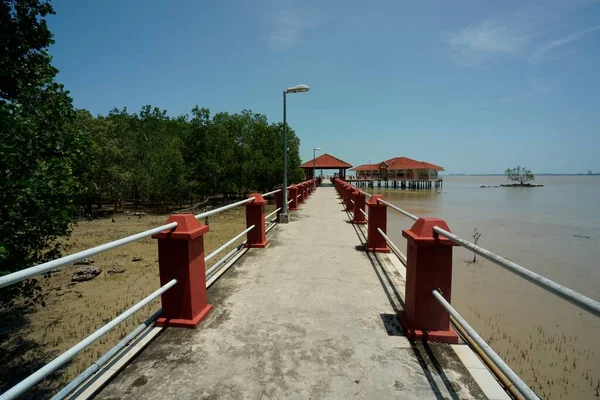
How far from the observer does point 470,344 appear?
9.91 feet

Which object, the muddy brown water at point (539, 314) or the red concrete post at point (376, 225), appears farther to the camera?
the red concrete post at point (376, 225)

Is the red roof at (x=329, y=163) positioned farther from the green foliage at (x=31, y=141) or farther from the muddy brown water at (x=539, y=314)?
the green foliage at (x=31, y=141)

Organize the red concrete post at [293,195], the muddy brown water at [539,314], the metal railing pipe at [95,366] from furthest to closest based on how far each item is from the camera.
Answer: the red concrete post at [293,195] → the muddy brown water at [539,314] → the metal railing pipe at [95,366]

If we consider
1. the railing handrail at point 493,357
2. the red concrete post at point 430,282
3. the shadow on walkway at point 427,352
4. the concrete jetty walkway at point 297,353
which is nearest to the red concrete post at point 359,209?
the concrete jetty walkway at point 297,353

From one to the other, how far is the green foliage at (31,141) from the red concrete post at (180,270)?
9.55 ft

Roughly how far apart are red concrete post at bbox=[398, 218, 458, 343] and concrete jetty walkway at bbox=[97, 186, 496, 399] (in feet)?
0.48

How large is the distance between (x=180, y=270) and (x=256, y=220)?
138 inches

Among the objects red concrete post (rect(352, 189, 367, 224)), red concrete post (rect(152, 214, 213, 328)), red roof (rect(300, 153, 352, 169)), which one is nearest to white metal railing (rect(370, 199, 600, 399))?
red concrete post (rect(152, 214, 213, 328))

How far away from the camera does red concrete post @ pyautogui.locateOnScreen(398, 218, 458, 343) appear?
301cm

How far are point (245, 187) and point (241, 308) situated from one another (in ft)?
86.9

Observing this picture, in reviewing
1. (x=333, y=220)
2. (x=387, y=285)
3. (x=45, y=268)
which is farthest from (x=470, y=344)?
(x=333, y=220)

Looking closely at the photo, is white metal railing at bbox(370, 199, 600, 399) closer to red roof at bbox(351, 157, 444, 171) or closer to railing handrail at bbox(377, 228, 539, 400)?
railing handrail at bbox(377, 228, 539, 400)

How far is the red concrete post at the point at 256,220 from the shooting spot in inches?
263

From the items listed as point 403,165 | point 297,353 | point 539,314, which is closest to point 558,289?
point 297,353
